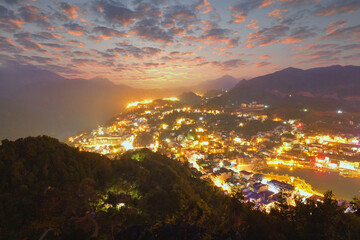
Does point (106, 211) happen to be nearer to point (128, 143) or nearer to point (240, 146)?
point (128, 143)

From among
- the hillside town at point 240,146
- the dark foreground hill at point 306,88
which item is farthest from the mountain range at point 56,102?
the dark foreground hill at point 306,88

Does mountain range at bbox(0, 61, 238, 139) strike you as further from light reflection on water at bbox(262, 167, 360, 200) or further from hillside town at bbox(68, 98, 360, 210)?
light reflection on water at bbox(262, 167, 360, 200)

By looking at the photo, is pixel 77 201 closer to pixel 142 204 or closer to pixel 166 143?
pixel 142 204

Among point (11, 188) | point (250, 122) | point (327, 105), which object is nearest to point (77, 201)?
point (11, 188)

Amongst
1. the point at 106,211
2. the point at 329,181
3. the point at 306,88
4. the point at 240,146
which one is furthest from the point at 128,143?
the point at 306,88

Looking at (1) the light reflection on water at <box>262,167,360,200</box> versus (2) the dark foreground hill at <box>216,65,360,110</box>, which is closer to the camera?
(1) the light reflection on water at <box>262,167,360,200</box>

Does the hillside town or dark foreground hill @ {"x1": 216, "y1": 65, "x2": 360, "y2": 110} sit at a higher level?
dark foreground hill @ {"x1": 216, "y1": 65, "x2": 360, "y2": 110}

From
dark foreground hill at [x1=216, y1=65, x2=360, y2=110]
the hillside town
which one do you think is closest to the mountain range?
the hillside town
